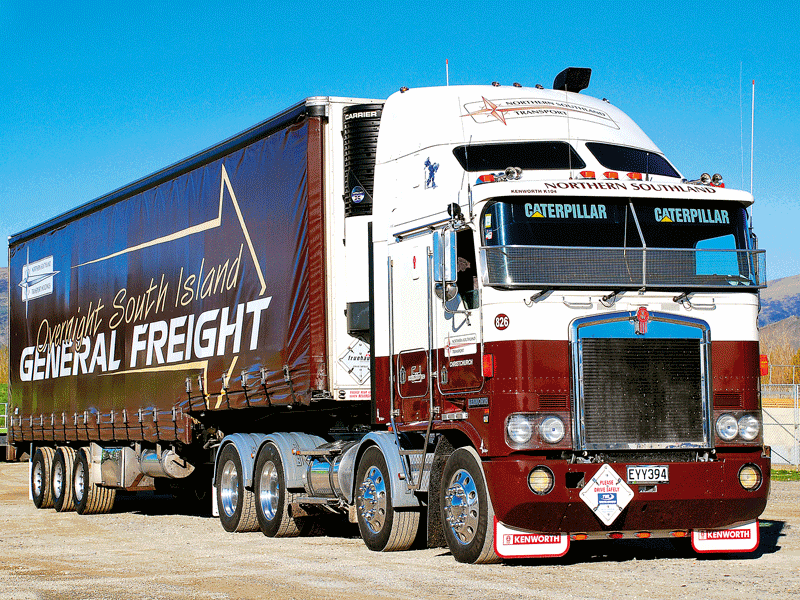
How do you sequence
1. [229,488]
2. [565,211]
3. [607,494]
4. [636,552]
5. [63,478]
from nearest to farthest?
[607,494], [565,211], [636,552], [229,488], [63,478]

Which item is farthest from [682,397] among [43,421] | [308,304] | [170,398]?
[43,421]

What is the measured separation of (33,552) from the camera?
1420cm

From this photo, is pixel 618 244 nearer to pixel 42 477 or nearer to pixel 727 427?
pixel 727 427

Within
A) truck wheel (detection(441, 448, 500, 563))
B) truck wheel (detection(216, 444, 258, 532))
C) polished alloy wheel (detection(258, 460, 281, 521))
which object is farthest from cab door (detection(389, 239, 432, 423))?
truck wheel (detection(216, 444, 258, 532))

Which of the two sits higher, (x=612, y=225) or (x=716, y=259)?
(x=612, y=225)

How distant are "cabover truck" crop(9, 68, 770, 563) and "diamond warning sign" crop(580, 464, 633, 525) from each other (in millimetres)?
19

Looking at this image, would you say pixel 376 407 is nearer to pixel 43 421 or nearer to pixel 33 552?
pixel 33 552

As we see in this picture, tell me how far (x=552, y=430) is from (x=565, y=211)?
1940 millimetres

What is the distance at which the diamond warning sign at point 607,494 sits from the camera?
35.3 feet

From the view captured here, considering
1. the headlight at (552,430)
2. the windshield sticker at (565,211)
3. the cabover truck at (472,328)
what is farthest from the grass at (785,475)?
the headlight at (552,430)

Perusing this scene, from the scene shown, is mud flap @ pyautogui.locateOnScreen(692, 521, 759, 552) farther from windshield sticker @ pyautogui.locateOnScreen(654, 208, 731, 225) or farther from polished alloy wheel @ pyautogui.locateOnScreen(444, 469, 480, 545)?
windshield sticker @ pyautogui.locateOnScreen(654, 208, 731, 225)

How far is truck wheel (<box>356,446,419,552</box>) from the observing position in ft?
41.1

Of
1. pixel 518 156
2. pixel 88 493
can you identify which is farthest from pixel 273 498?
pixel 88 493

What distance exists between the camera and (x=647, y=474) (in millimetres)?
10883
